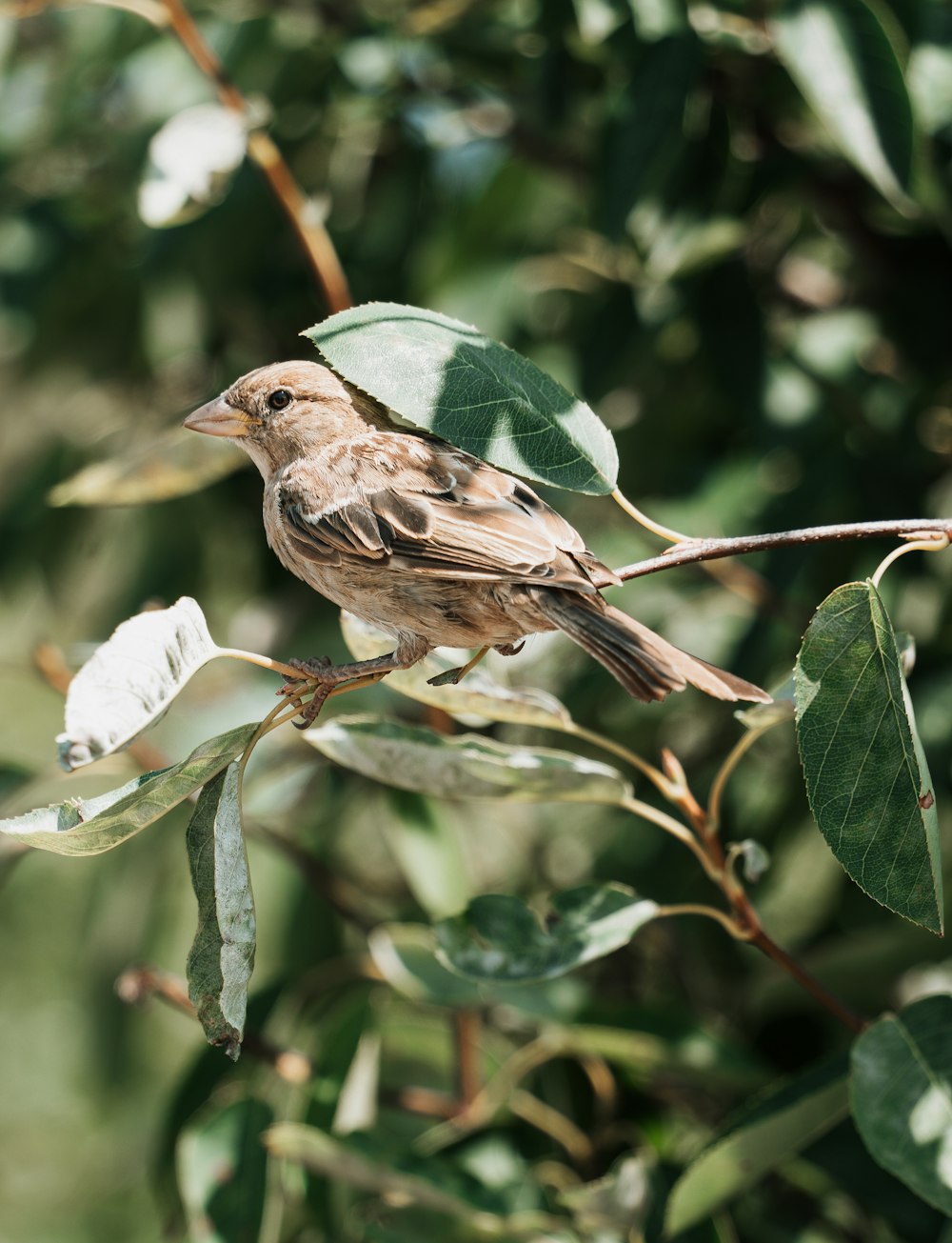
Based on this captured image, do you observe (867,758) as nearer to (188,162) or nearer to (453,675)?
(453,675)

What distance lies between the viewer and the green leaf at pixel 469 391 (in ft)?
4.53

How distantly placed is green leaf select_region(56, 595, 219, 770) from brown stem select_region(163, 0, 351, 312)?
1220 mm

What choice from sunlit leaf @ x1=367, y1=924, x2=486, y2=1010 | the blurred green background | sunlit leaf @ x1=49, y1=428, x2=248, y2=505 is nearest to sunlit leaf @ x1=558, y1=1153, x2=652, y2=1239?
the blurred green background

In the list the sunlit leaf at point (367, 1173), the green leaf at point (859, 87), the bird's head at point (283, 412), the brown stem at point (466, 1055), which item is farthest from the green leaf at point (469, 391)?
the brown stem at point (466, 1055)

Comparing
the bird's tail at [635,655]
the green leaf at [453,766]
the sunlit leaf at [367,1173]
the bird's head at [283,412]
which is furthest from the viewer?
the bird's head at [283,412]

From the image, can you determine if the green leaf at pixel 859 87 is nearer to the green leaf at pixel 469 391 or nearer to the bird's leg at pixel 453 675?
the green leaf at pixel 469 391

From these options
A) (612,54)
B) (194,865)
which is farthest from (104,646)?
(612,54)

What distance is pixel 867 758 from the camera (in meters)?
1.35

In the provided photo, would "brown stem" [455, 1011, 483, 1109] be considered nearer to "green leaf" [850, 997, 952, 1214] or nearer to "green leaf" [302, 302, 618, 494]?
"green leaf" [850, 997, 952, 1214]

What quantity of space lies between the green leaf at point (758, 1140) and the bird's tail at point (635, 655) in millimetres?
680

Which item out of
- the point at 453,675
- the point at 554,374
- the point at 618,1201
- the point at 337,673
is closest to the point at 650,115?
the point at 554,374

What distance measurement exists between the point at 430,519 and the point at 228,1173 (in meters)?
1.13

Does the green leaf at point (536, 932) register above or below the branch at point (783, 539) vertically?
below

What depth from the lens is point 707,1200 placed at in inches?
73.4
